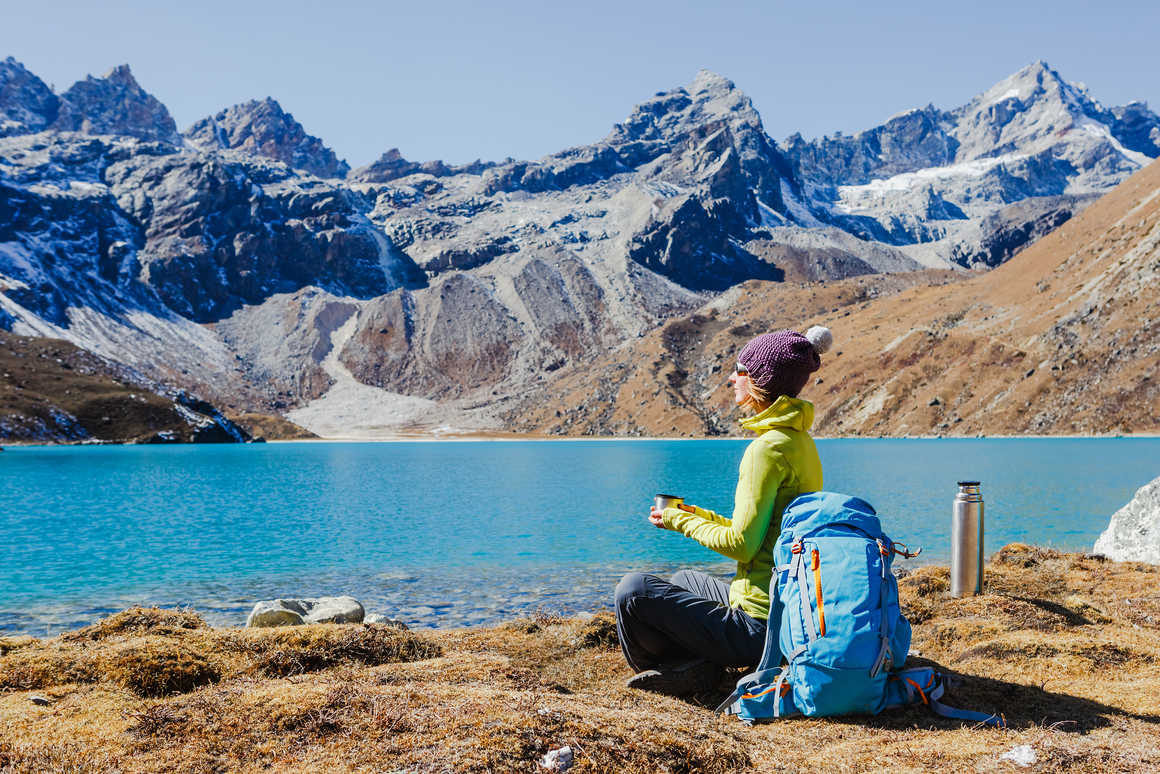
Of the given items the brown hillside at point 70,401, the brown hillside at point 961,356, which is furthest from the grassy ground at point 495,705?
the brown hillside at point 70,401

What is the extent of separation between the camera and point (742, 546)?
6867 mm

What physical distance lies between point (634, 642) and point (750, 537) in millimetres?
1989

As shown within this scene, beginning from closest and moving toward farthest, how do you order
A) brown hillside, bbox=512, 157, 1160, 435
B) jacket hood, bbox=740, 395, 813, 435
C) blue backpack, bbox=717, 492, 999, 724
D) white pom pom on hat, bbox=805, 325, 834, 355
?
blue backpack, bbox=717, 492, 999, 724, jacket hood, bbox=740, 395, 813, 435, white pom pom on hat, bbox=805, 325, 834, 355, brown hillside, bbox=512, 157, 1160, 435

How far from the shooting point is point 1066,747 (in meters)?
5.51

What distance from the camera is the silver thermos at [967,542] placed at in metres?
11.0

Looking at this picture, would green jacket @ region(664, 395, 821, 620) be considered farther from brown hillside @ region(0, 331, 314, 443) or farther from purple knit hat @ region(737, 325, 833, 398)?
brown hillside @ region(0, 331, 314, 443)

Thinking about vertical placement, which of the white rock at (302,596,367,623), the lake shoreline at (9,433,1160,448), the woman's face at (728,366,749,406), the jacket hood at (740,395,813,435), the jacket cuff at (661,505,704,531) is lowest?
the lake shoreline at (9,433,1160,448)

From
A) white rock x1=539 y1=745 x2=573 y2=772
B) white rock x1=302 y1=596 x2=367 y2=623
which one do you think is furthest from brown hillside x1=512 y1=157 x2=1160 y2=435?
white rock x1=539 y1=745 x2=573 y2=772

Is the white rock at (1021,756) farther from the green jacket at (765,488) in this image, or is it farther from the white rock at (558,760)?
the white rock at (558,760)

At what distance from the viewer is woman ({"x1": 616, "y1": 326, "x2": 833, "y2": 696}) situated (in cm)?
685

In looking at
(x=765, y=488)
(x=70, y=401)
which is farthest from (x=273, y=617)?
(x=70, y=401)

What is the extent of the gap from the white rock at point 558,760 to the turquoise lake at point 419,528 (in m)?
12.0

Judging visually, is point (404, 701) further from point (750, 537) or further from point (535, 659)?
point (535, 659)

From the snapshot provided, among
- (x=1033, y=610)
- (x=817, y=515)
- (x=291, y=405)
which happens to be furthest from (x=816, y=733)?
(x=291, y=405)
